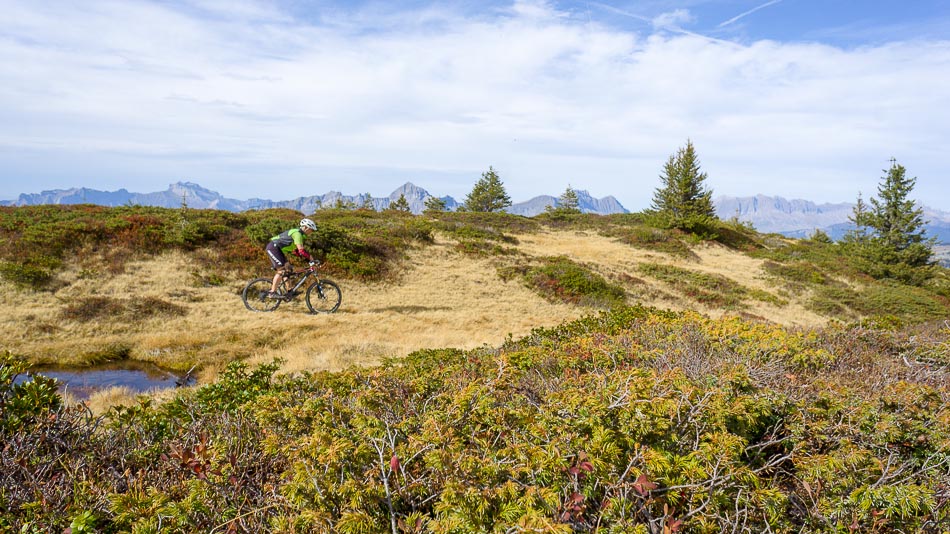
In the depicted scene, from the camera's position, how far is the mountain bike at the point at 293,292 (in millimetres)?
12789

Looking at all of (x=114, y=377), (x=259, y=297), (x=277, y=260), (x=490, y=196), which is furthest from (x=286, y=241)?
(x=490, y=196)

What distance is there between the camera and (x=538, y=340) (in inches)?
305

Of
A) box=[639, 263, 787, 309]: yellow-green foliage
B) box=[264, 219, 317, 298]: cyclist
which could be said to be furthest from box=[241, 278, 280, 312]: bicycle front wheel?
box=[639, 263, 787, 309]: yellow-green foliage

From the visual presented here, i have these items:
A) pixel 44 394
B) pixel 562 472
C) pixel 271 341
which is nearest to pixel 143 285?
pixel 271 341

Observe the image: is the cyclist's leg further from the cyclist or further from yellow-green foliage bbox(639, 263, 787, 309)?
yellow-green foliage bbox(639, 263, 787, 309)

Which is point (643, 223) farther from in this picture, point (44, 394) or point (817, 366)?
point (44, 394)

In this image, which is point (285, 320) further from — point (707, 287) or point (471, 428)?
point (707, 287)

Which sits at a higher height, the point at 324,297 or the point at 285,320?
the point at 324,297

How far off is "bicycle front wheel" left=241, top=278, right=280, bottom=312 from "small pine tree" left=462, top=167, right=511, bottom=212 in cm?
4550

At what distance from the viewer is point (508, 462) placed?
253 cm

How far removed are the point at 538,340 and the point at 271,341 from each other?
20.2ft

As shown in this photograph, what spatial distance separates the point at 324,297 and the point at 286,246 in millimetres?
1748

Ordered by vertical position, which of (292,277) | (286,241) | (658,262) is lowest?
(658,262)

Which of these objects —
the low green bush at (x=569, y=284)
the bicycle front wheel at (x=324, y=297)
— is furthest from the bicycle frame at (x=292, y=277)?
the low green bush at (x=569, y=284)
